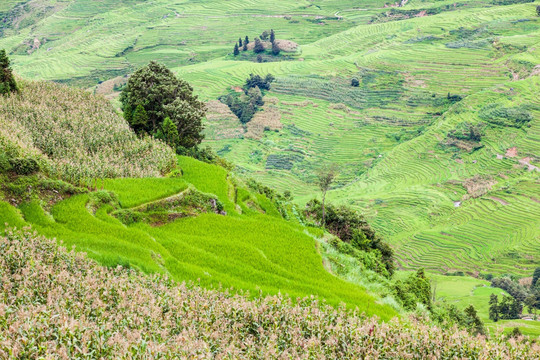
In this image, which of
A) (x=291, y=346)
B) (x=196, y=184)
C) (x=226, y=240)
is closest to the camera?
(x=291, y=346)

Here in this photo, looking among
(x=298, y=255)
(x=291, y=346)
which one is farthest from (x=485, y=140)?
(x=291, y=346)

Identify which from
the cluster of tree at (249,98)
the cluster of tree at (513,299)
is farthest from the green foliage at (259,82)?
the cluster of tree at (513,299)

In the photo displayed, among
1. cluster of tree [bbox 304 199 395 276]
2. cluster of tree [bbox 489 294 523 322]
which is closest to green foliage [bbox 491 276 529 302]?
cluster of tree [bbox 489 294 523 322]

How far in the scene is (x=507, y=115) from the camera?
11750 cm

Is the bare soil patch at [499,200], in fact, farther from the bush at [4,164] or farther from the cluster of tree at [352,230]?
the bush at [4,164]

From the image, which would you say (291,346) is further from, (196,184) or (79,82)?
(79,82)

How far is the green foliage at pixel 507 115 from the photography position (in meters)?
116

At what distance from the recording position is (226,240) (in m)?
15.3

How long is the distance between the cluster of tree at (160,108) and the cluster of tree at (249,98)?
10243 cm

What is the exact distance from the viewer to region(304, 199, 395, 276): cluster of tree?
95.3 ft

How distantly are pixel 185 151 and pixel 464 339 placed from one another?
24.0 meters

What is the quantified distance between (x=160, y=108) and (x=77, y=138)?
886cm

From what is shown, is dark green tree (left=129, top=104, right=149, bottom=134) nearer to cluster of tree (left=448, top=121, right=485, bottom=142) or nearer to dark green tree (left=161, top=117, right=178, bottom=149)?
dark green tree (left=161, top=117, right=178, bottom=149)

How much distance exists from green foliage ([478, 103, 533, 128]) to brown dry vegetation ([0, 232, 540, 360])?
12494cm
